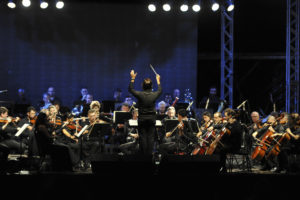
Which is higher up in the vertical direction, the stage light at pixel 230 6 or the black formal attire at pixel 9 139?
the stage light at pixel 230 6

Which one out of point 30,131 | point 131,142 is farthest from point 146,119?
point 30,131

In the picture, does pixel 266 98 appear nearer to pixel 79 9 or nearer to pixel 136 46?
pixel 136 46

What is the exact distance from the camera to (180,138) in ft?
27.9

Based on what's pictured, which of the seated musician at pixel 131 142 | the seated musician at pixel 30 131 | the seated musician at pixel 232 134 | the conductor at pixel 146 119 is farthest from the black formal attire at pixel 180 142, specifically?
the seated musician at pixel 30 131

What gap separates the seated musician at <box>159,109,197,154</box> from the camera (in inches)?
324

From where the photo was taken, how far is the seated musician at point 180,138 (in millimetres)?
8234

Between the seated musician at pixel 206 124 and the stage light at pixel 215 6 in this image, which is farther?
the stage light at pixel 215 6

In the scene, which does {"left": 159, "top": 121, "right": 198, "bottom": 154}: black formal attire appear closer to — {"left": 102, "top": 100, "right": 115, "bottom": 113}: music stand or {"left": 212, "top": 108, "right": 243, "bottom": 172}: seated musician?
{"left": 212, "top": 108, "right": 243, "bottom": 172}: seated musician

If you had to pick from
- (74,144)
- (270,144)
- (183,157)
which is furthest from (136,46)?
(183,157)

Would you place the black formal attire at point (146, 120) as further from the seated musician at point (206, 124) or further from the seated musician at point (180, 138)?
the seated musician at point (206, 124)

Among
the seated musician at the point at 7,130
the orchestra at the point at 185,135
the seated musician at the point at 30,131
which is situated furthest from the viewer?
the seated musician at the point at 7,130

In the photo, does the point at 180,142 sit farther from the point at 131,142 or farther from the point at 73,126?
the point at 73,126

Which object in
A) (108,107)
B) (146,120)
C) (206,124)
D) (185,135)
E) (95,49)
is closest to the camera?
(146,120)

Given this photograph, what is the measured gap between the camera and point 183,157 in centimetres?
424
